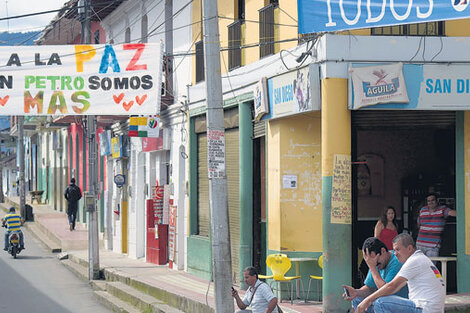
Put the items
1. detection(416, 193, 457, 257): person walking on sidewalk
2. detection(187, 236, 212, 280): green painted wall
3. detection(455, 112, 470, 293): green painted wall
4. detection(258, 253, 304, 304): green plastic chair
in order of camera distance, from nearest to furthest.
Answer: detection(455, 112, 470, 293): green painted wall, detection(258, 253, 304, 304): green plastic chair, detection(416, 193, 457, 257): person walking on sidewalk, detection(187, 236, 212, 280): green painted wall

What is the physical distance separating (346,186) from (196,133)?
22.7 ft

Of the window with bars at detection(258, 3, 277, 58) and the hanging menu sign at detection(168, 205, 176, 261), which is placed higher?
the window with bars at detection(258, 3, 277, 58)

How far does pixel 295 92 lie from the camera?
13242mm

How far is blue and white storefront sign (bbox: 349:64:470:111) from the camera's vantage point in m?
12.4

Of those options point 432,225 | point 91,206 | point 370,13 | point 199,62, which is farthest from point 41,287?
point 370,13

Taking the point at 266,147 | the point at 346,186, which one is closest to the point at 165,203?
the point at 266,147

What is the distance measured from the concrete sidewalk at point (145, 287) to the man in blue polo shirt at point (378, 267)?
256 centimetres

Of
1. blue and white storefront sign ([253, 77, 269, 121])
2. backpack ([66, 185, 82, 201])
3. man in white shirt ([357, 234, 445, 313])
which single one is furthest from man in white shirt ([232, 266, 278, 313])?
backpack ([66, 185, 82, 201])

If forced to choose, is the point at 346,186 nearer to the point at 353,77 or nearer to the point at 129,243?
the point at 353,77

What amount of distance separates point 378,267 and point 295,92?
178 inches

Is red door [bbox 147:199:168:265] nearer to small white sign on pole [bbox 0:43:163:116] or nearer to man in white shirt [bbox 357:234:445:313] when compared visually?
small white sign on pole [bbox 0:43:163:116]

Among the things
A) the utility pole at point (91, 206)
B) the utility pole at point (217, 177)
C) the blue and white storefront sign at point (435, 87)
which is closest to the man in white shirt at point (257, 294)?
the utility pole at point (217, 177)

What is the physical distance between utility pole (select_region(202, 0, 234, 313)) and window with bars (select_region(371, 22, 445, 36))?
10.0 ft

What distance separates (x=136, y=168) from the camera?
23688 millimetres
